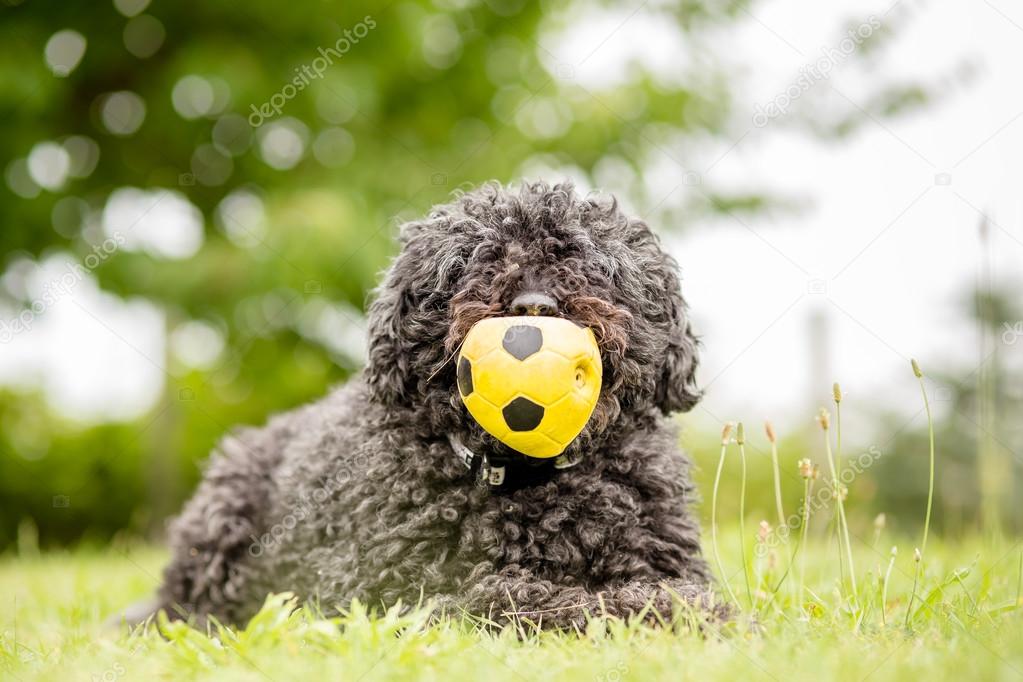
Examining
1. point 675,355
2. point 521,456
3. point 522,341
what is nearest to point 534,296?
point 522,341

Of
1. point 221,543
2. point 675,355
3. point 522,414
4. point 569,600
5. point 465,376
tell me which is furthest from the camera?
point 221,543

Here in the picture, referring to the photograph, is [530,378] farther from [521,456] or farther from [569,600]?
[569,600]

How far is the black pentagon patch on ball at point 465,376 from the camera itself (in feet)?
8.81

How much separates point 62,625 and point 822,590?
301 cm

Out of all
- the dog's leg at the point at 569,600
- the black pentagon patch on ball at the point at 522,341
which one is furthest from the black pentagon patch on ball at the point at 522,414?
the dog's leg at the point at 569,600

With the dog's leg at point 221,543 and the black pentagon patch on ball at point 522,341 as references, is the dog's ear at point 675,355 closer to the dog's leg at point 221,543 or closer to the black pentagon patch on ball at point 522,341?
the black pentagon patch on ball at point 522,341

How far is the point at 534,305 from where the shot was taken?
2.72 m

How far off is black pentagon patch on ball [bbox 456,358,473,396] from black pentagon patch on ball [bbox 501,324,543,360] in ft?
0.51

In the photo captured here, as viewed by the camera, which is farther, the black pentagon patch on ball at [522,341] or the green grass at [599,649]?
the black pentagon patch on ball at [522,341]

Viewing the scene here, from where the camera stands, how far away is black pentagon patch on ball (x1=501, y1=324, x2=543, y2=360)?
256cm

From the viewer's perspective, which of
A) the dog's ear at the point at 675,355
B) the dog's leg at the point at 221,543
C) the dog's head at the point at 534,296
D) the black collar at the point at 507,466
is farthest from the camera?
the dog's leg at the point at 221,543

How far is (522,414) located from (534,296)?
38 centimetres

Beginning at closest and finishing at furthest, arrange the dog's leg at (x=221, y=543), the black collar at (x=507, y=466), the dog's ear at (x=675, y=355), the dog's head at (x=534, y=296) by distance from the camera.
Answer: the dog's head at (x=534, y=296), the black collar at (x=507, y=466), the dog's ear at (x=675, y=355), the dog's leg at (x=221, y=543)

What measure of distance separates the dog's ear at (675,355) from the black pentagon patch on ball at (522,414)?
736 mm
